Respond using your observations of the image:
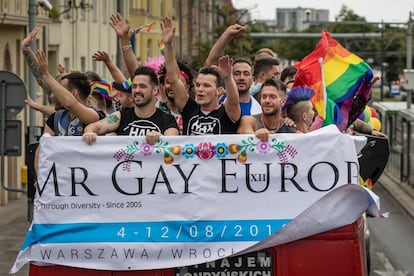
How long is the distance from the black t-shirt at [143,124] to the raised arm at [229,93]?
0.38 m

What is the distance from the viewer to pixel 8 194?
2895cm

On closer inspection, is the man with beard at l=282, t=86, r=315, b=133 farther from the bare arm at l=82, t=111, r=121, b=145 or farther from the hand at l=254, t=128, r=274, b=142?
the bare arm at l=82, t=111, r=121, b=145

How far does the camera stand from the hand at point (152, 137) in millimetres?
7863

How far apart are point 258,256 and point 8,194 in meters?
21.6

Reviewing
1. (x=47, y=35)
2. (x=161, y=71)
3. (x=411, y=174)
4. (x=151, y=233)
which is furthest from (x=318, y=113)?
(x=47, y=35)

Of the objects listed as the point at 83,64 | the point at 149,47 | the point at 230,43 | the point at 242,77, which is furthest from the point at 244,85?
the point at 149,47

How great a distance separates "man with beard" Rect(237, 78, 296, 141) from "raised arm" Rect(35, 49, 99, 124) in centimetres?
111

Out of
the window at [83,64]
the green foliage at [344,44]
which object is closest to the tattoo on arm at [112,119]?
the window at [83,64]

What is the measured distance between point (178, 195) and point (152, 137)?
15.3 inches

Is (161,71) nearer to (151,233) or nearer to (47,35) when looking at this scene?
(151,233)

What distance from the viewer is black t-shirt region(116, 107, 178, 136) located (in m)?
8.48

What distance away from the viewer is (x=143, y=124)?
27.9 ft

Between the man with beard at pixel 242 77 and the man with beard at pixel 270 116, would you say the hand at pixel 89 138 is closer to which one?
the man with beard at pixel 270 116

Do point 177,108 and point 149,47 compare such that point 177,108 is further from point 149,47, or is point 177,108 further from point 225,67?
point 149,47
